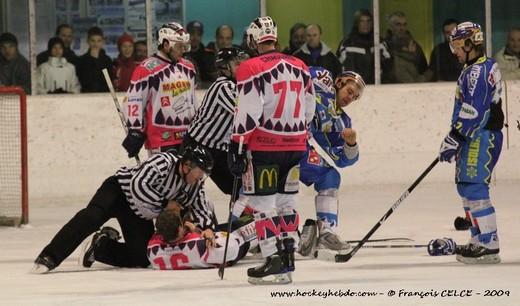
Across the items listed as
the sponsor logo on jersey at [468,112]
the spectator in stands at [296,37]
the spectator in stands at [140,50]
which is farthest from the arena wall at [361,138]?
the sponsor logo on jersey at [468,112]

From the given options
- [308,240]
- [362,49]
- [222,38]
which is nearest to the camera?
[308,240]

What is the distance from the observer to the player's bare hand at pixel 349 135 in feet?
26.0

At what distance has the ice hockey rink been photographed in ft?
21.1

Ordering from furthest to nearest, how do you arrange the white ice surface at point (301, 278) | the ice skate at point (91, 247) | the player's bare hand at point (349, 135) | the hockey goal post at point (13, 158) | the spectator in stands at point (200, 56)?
the spectator in stands at point (200, 56) < the hockey goal post at point (13, 158) < the player's bare hand at point (349, 135) < the ice skate at point (91, 247) < the white ice surface at point (301, 278)

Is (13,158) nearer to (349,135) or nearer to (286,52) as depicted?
(286,52)

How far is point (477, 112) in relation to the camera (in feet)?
24.1

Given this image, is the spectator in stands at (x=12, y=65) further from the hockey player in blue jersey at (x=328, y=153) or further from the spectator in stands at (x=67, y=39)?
the hockey player in blue jersey at (x=328, y=153)

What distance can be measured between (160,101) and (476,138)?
215 cm

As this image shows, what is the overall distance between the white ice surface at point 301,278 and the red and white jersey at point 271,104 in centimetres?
67

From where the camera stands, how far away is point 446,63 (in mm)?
12602

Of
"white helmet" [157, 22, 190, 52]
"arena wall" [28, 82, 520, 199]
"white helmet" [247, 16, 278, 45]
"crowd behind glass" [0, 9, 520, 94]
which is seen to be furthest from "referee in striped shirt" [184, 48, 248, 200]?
"crowd behind glass" [0, 9, 520, 94]

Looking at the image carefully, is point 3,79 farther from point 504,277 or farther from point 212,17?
point 504,277

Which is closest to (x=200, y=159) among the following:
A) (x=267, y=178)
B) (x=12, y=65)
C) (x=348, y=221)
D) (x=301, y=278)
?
(x=267, y=178)

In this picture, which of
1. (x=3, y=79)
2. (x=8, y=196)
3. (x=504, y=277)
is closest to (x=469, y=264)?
(x=504, y=277)
